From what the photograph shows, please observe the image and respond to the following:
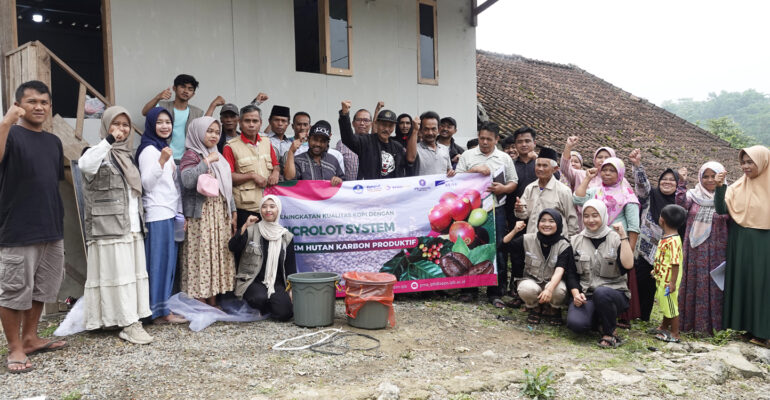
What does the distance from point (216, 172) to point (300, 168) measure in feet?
3.08

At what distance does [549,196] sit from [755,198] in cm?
175

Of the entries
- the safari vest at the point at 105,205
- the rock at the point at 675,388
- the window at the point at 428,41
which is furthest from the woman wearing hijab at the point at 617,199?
the window at the point at 428,41

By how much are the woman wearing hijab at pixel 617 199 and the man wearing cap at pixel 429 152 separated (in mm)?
1446

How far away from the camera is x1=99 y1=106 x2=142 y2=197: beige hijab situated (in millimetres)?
4006

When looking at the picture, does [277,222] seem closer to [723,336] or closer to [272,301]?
[272,301]

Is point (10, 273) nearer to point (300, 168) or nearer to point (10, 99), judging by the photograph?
point (10, 99)

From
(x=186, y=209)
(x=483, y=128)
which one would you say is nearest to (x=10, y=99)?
(x=186, y=209)

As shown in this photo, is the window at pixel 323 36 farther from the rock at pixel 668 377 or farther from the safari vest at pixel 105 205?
the rock at pixel 668 377

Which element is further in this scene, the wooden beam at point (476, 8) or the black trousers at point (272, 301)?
the wooden beam at point (476, 8)

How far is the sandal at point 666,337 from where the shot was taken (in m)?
4.69

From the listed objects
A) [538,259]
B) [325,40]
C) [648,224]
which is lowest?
[538,259]

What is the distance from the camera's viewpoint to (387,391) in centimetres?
317

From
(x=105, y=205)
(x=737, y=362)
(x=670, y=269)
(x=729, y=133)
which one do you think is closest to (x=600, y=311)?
(x=670, y=269)

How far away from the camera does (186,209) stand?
4.64 metres
